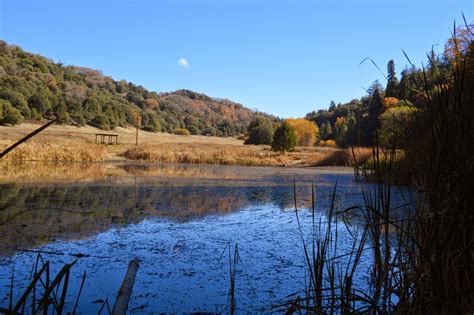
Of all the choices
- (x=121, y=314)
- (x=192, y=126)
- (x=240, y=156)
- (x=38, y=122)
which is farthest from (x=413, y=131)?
(x=192, y=126)

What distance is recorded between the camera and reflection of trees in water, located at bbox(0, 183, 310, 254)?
13.1 feet

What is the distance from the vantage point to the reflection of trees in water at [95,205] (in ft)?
13.1

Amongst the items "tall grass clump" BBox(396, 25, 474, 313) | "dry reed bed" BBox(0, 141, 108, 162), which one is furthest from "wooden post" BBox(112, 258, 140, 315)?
"dry reed bed" BBox(0, 141, 108, 162)

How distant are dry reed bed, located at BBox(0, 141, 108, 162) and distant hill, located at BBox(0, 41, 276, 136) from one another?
1.68 meters

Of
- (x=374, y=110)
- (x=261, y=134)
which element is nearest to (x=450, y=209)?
(x=374, y=110)

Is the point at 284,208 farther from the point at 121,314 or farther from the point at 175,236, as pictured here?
the point at 121,314

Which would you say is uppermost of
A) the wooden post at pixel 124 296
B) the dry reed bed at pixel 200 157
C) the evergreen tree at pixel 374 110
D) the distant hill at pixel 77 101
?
the distant hill at pixel 77 101

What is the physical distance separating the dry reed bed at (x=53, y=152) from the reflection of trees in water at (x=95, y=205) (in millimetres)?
8802

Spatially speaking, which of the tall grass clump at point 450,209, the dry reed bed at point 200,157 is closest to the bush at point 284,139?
the dry reed bed at point 200,157

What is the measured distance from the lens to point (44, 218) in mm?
4680

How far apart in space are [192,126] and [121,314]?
7791 cm

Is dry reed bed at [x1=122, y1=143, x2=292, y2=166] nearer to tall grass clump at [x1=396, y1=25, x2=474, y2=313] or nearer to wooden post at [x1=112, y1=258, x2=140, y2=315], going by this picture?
wooden post at [x1=112, y1=258, x2=140, y2=315]

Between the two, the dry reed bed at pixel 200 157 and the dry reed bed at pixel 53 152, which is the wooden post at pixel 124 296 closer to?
the dry reed bed at pixel 53 152

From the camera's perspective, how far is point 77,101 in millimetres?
48750
